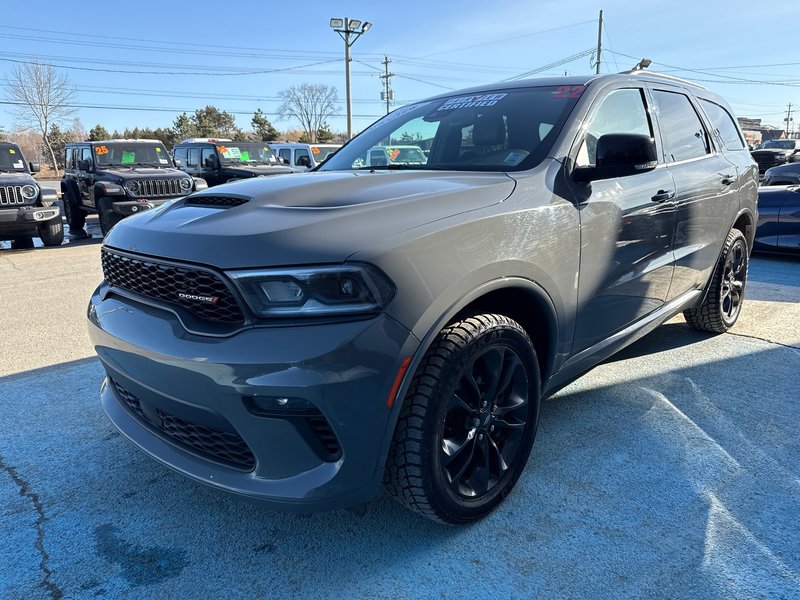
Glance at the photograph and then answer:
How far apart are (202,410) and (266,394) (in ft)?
0.93

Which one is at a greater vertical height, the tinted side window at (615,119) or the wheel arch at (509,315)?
the tinted side window at (615,119)

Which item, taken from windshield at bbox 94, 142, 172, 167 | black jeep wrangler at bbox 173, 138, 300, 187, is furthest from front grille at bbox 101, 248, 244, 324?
black jeep wrangler at bbox 173, 138, 300, 187

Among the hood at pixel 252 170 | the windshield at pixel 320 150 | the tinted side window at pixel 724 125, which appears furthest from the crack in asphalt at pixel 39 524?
the windshield at pixel 320 150

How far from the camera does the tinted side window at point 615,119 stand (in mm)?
2789

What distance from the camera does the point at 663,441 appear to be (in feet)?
9.53

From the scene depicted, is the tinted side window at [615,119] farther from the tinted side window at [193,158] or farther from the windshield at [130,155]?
the tinted side window at [193,158]

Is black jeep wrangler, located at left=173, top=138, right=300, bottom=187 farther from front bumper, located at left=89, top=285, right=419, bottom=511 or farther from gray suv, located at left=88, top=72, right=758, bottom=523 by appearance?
front bumper, located at left=89, top=285, right=419, bottom=511

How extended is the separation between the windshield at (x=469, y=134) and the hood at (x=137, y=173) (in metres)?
8.70

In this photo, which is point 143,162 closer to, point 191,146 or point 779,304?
point 191,146

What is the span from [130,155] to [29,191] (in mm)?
2705

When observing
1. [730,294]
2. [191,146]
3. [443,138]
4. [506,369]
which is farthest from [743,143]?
[191,146]

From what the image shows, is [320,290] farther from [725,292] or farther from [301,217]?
[725,292]

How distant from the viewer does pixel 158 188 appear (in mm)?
11195

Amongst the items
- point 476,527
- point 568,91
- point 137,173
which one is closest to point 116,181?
point 137,173
